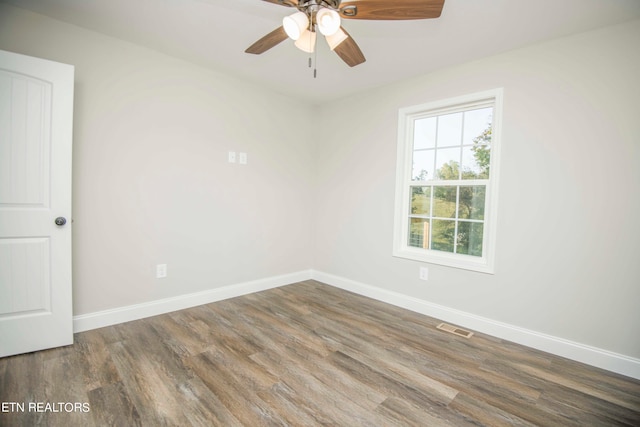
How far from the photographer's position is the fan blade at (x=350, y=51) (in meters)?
1.88

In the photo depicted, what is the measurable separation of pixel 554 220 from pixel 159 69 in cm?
369

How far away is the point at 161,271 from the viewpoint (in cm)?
283

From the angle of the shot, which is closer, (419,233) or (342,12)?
Answer: (342,12)

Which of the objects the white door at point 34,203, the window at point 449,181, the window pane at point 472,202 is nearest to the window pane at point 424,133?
the window at point 449,181

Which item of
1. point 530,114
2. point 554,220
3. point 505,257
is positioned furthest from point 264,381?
point 530,114

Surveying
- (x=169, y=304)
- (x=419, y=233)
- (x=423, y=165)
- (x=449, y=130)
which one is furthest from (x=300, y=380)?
(x=449, y=130)

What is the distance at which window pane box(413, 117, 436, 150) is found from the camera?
3.06 m

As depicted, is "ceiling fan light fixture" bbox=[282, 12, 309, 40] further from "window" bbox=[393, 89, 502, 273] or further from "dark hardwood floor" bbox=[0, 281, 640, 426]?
"dark hardwood floor" bbox=[0, 281, 640, 426]

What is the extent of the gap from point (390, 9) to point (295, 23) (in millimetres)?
529

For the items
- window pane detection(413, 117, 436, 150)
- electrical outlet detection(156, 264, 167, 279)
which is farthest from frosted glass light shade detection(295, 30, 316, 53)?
electrical outlet detection(156, 264, 167, 279)

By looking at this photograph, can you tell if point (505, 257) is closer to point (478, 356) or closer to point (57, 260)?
point (478, 356)

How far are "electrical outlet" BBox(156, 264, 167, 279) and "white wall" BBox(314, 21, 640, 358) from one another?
258cm

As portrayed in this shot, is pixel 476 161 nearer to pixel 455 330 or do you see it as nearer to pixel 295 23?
pixel 455 330

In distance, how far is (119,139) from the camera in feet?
8.36
